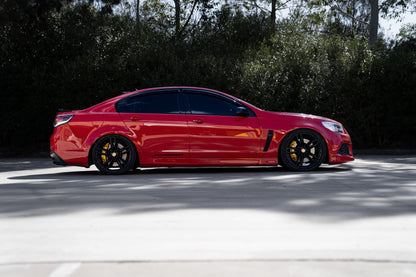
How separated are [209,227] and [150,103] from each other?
551cm

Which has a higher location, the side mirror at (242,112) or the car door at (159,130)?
the side mirror at (242,112)

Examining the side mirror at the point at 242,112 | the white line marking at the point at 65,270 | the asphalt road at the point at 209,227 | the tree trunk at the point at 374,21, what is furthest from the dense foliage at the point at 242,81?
the white line marking at the point at 65,270

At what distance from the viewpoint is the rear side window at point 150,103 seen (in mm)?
10312

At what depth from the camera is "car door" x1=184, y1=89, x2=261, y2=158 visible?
400 inches

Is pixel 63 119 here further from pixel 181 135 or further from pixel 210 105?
pixel 210 105

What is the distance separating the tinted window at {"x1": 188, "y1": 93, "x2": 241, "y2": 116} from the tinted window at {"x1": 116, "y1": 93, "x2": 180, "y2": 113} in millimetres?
302

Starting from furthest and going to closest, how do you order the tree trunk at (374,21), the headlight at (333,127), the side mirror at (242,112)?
the tree trunk at (374,21)
the headlight at (333,127)
the side mirror at (242,112)

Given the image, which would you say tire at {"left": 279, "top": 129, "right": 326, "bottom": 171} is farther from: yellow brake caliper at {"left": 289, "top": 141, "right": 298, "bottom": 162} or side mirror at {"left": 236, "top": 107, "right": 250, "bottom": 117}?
side mirror at {"left": 236, "top": 107, "right": 250, "bottom": 117}

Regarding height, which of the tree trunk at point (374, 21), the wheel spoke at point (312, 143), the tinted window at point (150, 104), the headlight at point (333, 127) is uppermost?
the tree trunk at point (374, 21)

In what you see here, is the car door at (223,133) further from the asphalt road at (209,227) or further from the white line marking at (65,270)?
the white line marking at (65,270)

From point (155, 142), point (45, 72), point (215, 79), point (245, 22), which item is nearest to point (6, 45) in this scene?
point (45, 72)

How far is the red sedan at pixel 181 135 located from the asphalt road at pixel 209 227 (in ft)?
3.78

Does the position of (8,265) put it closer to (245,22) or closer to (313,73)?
(313,73)

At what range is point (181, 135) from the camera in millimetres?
10125
